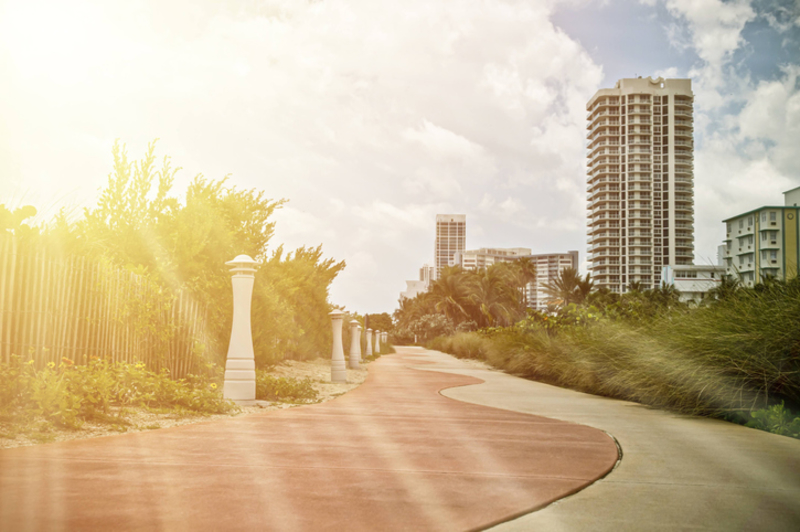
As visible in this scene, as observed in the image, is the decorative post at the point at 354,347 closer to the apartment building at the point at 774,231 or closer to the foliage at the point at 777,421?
the foliage at the point at 777,421

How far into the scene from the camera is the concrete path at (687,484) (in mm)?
2947

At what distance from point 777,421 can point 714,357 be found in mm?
1039

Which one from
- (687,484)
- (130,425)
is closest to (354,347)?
(130,425)

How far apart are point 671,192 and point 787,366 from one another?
5051 inches

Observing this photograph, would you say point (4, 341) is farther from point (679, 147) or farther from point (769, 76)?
point (679, 147)

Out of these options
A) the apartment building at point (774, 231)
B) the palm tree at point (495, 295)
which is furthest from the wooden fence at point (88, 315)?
the apartment building at point (774, 231)

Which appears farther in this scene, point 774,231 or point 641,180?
point 641,180

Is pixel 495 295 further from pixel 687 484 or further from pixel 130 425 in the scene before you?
pixel 687 484

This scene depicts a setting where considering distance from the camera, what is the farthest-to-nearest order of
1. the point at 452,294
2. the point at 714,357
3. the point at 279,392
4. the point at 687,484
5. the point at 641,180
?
the point at 641,180, the point at 452,294, the point at 279,392, the point at 714,357, the point at 687,484

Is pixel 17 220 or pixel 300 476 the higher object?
pixel 17 220

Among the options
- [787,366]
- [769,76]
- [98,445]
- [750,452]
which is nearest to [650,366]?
[787,366]

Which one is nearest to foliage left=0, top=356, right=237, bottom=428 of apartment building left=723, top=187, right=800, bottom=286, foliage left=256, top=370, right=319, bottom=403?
foliage left=256, top=370, right=319, bottom=403

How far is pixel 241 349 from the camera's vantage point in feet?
26.3

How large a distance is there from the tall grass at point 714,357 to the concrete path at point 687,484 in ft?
1.73
